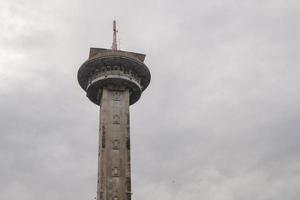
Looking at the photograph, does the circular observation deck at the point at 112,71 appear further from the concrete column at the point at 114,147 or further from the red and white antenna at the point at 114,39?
the red and white antenna at the point at 114,39

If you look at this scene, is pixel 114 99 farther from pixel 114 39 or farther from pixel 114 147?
pixel 114 39

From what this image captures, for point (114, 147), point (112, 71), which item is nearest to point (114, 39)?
point (112, 71)

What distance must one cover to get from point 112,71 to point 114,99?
4.76 m

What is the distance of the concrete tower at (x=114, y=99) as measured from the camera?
68688 mm

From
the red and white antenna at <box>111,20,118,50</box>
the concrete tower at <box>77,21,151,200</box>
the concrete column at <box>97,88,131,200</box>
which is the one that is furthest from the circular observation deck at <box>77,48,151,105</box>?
the red and white antenna at <box>111,20,118,50</box>

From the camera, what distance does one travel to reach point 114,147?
71188 millimetres

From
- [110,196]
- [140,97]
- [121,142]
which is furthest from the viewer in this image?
[140,97]

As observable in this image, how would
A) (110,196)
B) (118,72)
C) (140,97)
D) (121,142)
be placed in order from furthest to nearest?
(140,97) → (118,72) → (121,142) → (110,196)

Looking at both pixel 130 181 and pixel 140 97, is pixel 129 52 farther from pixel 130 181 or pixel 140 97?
pixel 130 181

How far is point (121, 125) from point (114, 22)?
77.1 ft

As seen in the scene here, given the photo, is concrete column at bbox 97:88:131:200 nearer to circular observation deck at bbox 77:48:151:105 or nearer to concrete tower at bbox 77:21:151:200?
concrete tower at bbox 77:21:151:200

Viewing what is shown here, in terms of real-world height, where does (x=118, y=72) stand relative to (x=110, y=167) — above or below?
above

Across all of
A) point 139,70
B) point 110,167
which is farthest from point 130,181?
point 139,70

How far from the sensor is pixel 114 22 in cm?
8719
